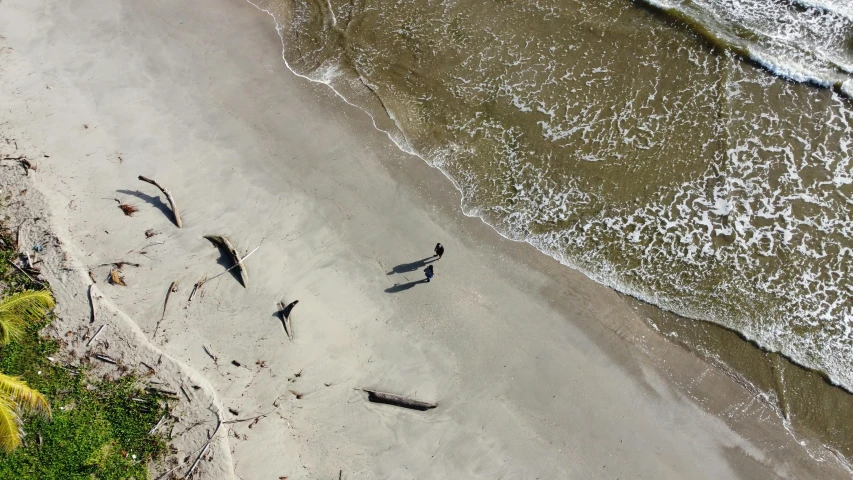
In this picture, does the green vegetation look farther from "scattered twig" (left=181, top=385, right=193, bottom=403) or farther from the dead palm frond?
"scattered twig" (left=181, top=385, right=193, bottom=403)

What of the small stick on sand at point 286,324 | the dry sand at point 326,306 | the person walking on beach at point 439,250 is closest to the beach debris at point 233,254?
the dry sand at point 326,306

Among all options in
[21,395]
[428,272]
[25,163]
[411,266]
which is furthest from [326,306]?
[25,163]

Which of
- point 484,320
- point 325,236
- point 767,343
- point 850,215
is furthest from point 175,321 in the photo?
point 850,215

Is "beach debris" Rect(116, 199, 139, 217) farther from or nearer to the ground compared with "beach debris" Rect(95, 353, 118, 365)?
farther from the ground

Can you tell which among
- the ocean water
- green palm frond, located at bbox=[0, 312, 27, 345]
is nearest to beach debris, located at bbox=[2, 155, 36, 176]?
green palm frond, located at bbox=[0, 312, 27, 345]

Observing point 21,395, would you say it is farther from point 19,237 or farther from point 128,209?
point 128,209

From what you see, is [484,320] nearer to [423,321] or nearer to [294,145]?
[423,321]

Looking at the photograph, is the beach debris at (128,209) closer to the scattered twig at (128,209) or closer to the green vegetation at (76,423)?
the scattered twig at (128,209)
